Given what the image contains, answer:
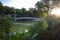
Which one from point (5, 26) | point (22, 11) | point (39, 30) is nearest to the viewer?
point (39, 30)

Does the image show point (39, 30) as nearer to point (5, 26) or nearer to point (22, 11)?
point (5, 26)

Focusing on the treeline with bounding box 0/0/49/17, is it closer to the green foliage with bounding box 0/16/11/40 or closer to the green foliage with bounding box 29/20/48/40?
the green foliage with bounding box 0/16/11/40

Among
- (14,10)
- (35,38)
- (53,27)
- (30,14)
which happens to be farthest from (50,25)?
(30,14)

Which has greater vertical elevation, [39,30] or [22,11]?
[22,11]

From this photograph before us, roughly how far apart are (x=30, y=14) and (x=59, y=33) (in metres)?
6.75

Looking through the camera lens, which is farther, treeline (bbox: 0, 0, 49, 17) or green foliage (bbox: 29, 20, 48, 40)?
treeline (bbox: 0, 0, 49, 17)

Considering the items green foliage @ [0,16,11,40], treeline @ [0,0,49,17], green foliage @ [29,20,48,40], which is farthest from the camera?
treeline @ [0,0,49,17]

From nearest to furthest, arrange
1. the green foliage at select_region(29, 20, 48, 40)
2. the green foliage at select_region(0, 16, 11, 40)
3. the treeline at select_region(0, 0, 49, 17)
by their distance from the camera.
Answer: the green foliage at select_region(29, 20, 48, 40) → the green foliage at select_region(0, 16, 11, 40) → the treeline at select_region(0, 0, 49, 17)

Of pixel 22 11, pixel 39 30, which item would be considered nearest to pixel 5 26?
pixel 39 30

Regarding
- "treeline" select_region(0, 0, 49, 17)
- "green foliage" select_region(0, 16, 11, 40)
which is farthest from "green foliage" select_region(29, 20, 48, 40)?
"treeline" select_region(0, 0, 49, 17)

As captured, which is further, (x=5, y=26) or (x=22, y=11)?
(x=22, y=11)

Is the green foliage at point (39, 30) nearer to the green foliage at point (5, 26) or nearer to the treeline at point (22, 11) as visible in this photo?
the green foliage at point (5, 26)

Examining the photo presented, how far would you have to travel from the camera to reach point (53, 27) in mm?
5305

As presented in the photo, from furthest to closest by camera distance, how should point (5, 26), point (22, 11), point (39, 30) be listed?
point (22, 11) < point (5, 26) < point (39, 30)
